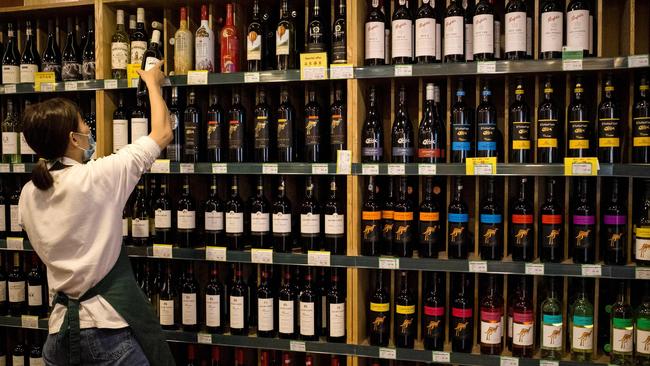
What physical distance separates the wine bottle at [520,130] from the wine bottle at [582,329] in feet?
2.08

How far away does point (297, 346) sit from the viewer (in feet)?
9.27

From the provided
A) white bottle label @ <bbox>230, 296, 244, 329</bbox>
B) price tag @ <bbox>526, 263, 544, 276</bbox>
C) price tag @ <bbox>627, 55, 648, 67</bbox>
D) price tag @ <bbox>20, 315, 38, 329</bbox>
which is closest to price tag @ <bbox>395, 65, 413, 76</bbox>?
price tag @ <bbox>627, 55, 648, 67</bbox>

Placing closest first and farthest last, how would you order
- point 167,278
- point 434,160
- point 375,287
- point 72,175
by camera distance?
point 72,175 < point 434,160 < point 375,287 < point 167,278

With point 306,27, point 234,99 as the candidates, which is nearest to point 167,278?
point 234,99

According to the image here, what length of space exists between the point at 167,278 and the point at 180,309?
22cm

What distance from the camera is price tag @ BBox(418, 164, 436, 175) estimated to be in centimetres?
264

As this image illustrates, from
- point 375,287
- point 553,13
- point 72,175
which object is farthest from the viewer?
point 375,287

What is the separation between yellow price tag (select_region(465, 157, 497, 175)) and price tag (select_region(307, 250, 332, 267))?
2.44 ft

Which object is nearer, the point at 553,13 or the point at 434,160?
the point at 553,13

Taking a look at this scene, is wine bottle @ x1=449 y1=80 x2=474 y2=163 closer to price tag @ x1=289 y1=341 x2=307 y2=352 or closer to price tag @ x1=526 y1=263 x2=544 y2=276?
price tag @ x1=526 y1=263 x2=544 y2=276

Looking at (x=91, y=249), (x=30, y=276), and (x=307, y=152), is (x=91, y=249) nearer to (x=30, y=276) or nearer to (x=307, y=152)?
(x=307, y=152)

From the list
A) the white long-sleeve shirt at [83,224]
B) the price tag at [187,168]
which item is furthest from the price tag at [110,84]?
the white long-sleeve shirt at [83,224]

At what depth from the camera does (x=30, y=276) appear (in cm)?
336

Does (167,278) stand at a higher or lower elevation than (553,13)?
lower
